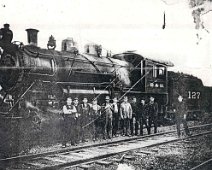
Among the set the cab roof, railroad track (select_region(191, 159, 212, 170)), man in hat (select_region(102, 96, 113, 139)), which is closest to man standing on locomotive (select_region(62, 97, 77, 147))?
man in hat (select_region(102, 96, 113, 139))

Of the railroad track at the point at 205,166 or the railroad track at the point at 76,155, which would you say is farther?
the railroad track at the point at 205,166

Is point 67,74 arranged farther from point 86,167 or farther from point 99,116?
point 86,167

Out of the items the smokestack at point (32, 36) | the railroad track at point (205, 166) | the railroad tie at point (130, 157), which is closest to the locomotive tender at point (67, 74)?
the smokestack at point (32, 36)

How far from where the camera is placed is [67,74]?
584 cm

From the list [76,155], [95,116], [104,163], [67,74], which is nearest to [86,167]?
[104,163]

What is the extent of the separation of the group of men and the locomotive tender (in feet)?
1.00

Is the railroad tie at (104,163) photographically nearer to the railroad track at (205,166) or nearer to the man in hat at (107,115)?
the railroad track at (205,166)

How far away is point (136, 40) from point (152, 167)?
2692 mm

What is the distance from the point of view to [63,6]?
458 centimetres

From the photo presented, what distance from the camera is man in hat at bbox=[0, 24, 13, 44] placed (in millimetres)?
4520

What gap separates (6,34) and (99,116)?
8.58 feet

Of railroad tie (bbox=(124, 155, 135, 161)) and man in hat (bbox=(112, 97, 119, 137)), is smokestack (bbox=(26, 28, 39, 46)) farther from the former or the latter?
railroad tie (bbox=(124, 155, 135, 161))

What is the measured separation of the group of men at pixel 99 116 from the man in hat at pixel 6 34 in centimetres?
149

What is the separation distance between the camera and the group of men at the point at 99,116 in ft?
18.0
